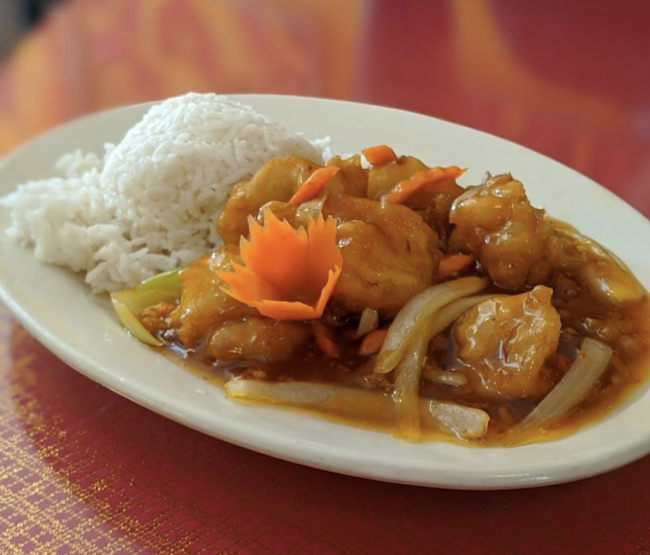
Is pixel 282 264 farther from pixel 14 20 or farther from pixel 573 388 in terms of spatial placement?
pixel 14 20

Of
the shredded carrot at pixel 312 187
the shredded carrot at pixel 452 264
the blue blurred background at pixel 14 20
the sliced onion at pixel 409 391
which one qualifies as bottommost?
the blue blurred background at pixel 14 20

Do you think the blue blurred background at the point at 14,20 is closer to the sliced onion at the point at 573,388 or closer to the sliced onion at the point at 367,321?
the sliced onion at the point at 367,321

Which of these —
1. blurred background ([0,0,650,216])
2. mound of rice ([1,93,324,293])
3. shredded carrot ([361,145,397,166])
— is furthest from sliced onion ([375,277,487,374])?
blurred background ([0,0,650,216])

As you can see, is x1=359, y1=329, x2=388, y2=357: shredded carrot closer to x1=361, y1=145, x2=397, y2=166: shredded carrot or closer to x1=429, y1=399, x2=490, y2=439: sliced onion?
x1=429, y1=399, x2=490, y2=439: sliced onion

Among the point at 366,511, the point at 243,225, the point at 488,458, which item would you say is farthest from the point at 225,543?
the point at 243,225

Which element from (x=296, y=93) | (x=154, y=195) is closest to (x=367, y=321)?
(x=154, y=195)

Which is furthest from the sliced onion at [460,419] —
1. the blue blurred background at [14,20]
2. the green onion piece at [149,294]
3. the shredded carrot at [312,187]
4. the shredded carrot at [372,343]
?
the blue blurred background at [14,20]
